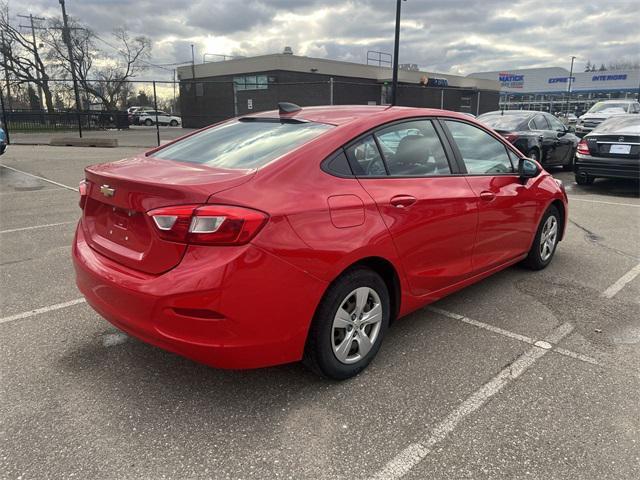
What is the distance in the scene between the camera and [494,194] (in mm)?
Result: 3938

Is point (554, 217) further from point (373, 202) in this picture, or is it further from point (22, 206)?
point (22, 206)

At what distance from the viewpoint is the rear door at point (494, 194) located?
3832mm

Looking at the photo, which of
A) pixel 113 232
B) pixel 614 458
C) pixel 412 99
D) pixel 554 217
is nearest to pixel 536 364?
pixel 614 458

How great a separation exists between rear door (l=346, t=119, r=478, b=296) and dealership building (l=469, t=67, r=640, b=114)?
7420cm

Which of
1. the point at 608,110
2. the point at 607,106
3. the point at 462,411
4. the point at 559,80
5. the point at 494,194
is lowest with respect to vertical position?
the point at 462,411

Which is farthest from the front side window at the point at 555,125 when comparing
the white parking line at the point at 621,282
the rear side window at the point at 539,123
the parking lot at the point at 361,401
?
the parking lot at the point at 361,401

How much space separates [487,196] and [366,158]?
124 cm

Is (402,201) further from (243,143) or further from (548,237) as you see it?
(548,237)

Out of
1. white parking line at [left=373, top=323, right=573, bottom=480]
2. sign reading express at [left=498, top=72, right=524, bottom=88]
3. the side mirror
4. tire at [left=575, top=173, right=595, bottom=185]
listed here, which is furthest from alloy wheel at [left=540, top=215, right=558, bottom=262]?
sign reading express at [left=498, top=72, right=524, bottom=88]

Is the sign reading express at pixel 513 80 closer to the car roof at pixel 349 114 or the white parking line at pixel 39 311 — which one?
the car roof at pixel 349 114

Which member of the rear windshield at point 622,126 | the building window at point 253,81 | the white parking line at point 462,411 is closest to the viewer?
the white parking line at point 462,411

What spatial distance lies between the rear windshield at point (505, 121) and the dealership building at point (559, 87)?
64472 mm

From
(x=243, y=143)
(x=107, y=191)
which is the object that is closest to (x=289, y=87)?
(x=243, y=143)

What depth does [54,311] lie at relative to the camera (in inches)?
157
